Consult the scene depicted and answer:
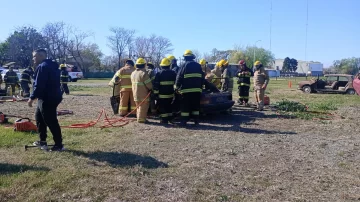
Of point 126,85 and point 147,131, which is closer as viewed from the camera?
point 147,131

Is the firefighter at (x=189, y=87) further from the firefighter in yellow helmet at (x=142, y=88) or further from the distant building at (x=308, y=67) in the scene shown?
the distant building at (x=308, y=67)

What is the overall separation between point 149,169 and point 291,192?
2.12m

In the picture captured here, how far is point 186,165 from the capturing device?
17.9ft

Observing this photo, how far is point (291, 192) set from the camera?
4363 mm

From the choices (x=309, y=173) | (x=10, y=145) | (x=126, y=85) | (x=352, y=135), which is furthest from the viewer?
(x=126, y=85)

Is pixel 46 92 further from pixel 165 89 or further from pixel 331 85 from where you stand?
pixel 331 85

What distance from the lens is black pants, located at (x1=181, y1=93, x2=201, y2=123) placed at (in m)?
8.83

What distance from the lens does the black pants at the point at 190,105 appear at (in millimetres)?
8828

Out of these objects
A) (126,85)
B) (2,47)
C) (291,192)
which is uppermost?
(2,47)

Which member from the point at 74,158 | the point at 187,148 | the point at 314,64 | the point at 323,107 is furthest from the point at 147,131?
the point at 314,64

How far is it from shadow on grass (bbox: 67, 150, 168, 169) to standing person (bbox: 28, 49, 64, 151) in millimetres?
590

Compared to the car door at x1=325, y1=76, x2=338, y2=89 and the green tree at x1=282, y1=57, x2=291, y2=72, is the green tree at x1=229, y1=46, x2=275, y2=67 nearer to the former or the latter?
the green tree at x1=282, y1=57, x2=291, y2=72

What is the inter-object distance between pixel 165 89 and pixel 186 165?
3.90 meters

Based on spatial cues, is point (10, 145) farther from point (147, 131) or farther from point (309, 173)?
point (309, 173)
